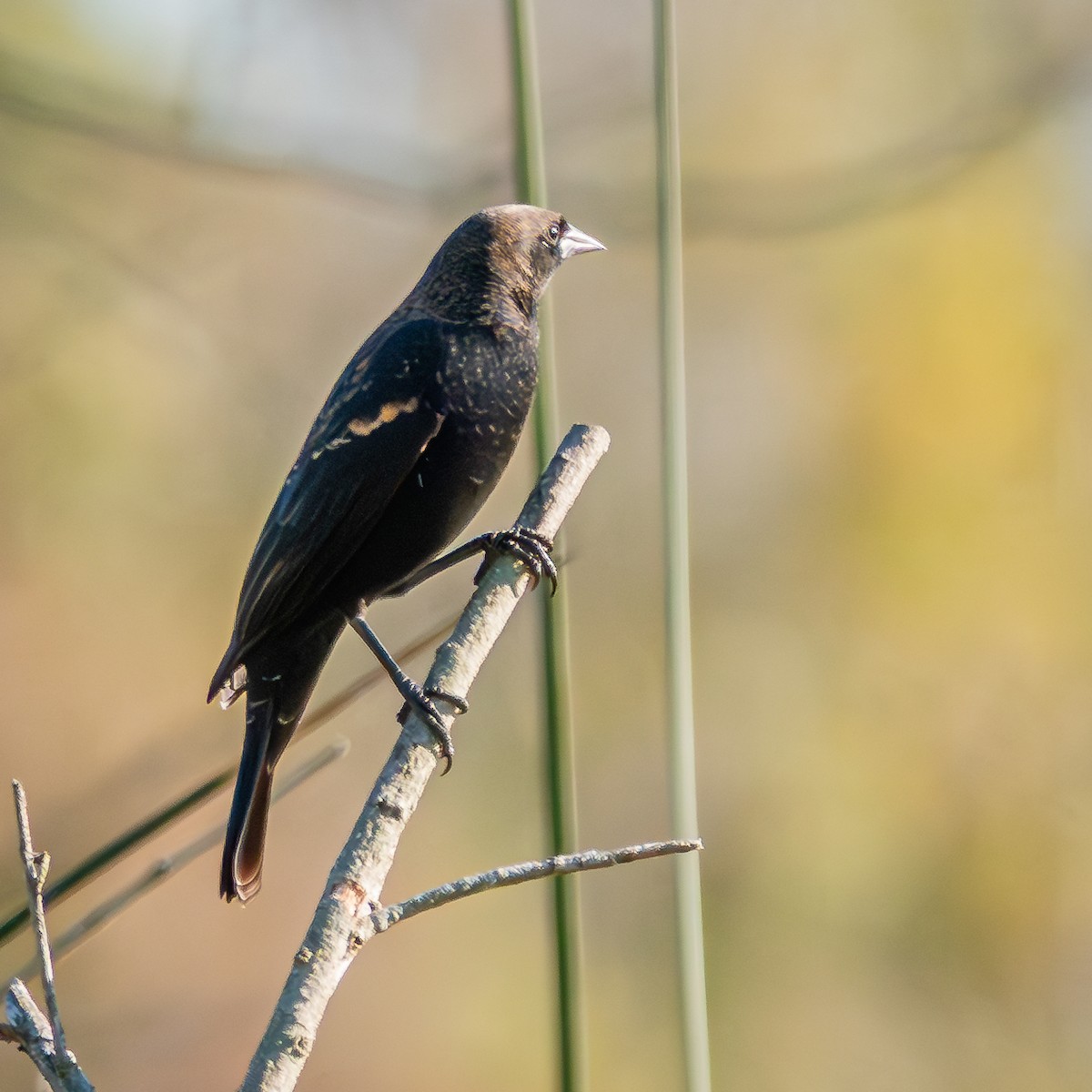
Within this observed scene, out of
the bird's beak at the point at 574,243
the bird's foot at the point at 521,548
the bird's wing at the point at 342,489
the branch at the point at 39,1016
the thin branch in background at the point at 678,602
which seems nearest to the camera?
the branch at the point at 39,1016

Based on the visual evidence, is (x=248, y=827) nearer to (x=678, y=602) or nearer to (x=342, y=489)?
(x=342, y=489)

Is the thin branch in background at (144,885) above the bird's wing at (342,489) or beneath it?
beneath

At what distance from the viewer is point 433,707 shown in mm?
1749

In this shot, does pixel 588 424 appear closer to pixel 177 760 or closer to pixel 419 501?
pixel 419 501

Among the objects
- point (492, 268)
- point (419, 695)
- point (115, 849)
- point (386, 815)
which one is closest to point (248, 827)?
point (419, 695)

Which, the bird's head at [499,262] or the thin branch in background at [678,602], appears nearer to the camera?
the thin branch in background at [678,602]

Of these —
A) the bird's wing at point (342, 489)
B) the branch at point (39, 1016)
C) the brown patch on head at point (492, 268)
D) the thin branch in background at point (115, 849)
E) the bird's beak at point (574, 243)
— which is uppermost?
the bird's beak at point (574, 243)

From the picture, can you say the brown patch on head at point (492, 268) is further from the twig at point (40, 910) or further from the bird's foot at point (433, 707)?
the twig at point (40, 910)

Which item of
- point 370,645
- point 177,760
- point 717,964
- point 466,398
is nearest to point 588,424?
point 466,398

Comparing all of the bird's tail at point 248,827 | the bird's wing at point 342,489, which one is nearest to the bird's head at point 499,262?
the bird's wing at point 342,489

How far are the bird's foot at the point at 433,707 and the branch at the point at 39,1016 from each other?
0.52 meters

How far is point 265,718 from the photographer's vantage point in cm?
231

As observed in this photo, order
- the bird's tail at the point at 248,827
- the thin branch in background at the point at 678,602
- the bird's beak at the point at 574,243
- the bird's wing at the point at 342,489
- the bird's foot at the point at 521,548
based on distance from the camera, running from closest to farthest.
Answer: the thin branch in background at the point at 678,602
the bird's foot at the point at 521,548
the bird's tail at the point at 248,827
the bird's wing at the point at 342,489
the bird's beak at the point at 574,243

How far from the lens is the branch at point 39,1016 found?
0.84 m
